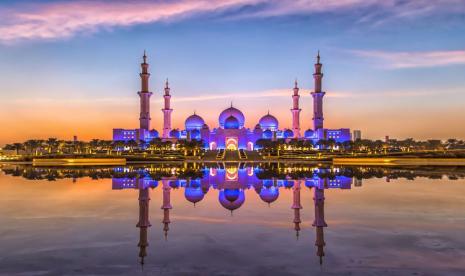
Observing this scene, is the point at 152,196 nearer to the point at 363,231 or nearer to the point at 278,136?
the point at 363,231

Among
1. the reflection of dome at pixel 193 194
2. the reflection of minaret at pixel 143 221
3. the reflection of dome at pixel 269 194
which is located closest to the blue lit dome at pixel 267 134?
the reflection of dome at pixel 269 194

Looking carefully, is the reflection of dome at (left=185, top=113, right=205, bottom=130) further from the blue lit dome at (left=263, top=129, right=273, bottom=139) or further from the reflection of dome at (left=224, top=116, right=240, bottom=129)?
the blue lit dome at (left=263, top=129, right=273, bottom=139)

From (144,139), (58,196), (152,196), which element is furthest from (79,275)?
(144,139)

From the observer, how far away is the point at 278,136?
88375 mm

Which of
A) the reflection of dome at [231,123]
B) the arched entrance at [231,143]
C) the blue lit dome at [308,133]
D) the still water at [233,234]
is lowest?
the still water at [233,234]

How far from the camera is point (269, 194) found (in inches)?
523

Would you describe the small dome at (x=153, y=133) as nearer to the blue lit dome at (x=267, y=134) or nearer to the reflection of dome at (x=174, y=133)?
the reflection of dome at (x=174, y=133)

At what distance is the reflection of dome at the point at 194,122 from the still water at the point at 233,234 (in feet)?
250

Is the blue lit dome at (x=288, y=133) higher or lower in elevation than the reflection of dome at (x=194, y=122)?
lower

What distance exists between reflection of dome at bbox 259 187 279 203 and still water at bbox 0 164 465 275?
0.03 metres

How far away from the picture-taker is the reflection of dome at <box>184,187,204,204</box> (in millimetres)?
12078

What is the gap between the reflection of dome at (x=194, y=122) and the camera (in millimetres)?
89438

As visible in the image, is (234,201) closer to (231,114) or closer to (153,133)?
(153,133)

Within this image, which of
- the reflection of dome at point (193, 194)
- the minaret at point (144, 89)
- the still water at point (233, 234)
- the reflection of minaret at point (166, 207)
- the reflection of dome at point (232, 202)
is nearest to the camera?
the still water at point (233, 234)
